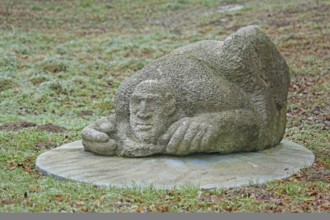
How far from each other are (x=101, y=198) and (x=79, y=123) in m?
5.48

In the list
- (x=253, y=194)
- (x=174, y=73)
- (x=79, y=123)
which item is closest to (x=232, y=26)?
(x=79, y=123)

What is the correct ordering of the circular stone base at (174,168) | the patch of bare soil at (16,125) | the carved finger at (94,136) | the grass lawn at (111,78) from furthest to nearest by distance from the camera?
the patch of bare soil at (16,125)
the carved finger at (94,136)
the circular stone base at (174,168)
the grass lawn at (111,78)

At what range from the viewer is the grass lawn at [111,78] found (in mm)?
6461

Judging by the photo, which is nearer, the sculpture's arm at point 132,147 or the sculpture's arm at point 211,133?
the sculpture's arm at point 211,133

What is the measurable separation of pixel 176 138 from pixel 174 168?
0.39 metres

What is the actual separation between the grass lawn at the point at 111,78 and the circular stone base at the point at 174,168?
178mm

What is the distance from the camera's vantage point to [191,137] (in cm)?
765

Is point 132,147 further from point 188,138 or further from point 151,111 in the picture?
point 188,138

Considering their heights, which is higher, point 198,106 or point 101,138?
point 198,106

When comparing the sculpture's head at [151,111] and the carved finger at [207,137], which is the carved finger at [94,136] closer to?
the sculpture's head at [151,111]

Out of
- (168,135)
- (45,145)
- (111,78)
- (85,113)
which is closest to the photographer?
(168,135)

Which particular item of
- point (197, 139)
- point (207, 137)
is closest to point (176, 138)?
point (197, 139)

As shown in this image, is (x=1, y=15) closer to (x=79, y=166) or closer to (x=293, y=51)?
(x=293, y=51)

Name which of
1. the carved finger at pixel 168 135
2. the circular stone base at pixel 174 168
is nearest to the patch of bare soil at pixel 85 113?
the circular stone base at pixel 174 168
